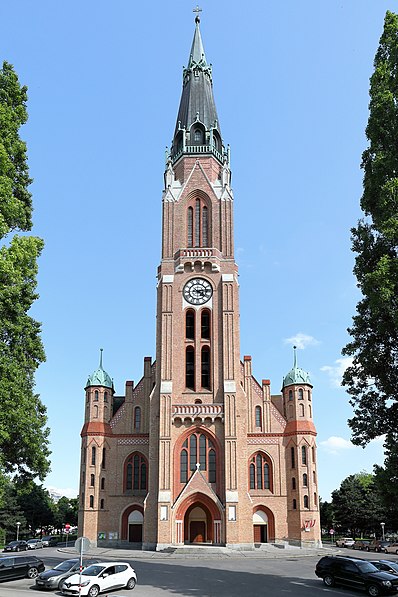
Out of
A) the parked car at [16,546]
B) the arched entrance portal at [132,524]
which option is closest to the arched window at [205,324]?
the arched entrance portal at [132,524]

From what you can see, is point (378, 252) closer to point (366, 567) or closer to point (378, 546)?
point (366, 567)

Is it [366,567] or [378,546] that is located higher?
[366,567]

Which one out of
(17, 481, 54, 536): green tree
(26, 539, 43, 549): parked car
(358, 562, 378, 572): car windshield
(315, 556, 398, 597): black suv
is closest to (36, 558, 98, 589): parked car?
(315, 556, 398, 597): black suv

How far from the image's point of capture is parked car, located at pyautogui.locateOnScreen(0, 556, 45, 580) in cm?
2759

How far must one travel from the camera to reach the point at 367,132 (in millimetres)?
22203

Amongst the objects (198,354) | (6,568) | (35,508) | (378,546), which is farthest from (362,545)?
(35,508)

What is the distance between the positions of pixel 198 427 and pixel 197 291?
1257 centimetres

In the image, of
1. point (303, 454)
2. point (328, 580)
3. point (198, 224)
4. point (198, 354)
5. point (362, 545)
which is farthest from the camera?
point (198, 224)

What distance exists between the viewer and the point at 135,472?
2114 inches

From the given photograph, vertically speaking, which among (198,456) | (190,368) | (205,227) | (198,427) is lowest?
(198,456)

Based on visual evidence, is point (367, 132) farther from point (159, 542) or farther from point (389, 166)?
point (159, 542)

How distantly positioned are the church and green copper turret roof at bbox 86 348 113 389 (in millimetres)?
137

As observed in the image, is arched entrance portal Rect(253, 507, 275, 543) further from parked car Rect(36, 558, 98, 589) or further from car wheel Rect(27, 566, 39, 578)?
parked car Rect(36, 558, 98, 589)

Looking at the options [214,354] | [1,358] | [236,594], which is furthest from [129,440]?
[1,358]
